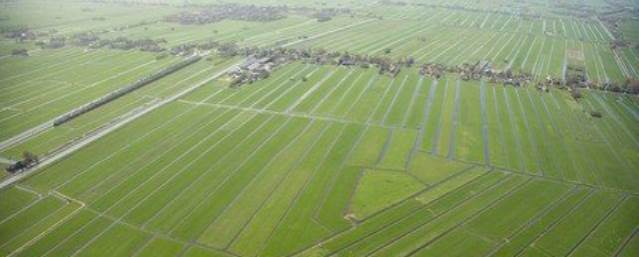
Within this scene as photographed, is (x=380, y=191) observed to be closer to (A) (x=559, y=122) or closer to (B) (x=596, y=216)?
(B) (x=596, y=216)

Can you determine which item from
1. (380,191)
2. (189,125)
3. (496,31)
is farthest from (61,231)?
(496,31)

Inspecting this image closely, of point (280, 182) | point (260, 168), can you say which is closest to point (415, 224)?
point (280, 182)

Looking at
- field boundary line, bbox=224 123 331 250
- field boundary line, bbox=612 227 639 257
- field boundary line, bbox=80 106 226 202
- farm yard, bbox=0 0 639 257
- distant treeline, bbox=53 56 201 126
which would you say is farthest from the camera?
distant treeline, bbox=53 56 201 126

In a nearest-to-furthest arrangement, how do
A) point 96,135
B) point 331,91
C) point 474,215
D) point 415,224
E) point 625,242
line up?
point 625,242 < point 415,224 < point 474,215 < point 96,135 < point 331,91

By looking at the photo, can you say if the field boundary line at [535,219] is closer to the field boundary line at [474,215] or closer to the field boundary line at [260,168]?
the field boundary line at [474,215]

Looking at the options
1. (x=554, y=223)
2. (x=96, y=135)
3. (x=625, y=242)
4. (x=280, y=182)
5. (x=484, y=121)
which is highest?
(x=484, y=121)

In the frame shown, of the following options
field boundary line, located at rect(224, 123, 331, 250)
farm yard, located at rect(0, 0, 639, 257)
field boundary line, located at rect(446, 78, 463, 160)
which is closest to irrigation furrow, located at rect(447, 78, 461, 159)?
field boundary line, located at rect(446, 78, 463, 160)

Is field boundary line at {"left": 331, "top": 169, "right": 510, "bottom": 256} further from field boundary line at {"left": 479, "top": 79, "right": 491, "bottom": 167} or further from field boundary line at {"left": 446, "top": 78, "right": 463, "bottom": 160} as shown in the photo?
field boundary line at {"left": 446, "top": 78, "right": 463, "bottom": 160}

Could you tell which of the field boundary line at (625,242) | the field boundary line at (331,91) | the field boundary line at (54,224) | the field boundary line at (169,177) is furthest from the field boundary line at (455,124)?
the field boundary line at (54,224)

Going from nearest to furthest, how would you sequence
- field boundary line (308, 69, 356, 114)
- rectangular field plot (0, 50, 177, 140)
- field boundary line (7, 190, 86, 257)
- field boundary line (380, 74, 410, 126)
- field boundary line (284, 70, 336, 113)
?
field boundary line (7, 190, 86, 257) → field boundary line (380, 74, 410, 126) → rectangular field plot (0, 50, 177, 140) → field boundary line (308, 69, 356, 114) → field boundary line (284, 70, 336, 113)

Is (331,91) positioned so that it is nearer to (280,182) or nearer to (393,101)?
(393,101)
